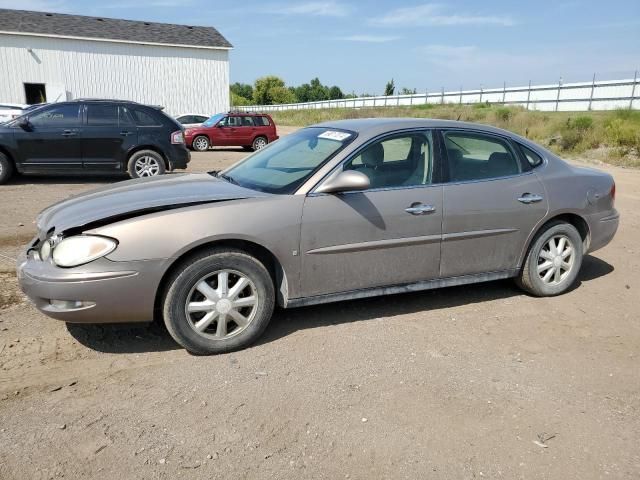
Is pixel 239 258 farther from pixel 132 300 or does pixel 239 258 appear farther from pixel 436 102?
pixel 436 102

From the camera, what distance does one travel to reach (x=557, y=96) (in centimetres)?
4066

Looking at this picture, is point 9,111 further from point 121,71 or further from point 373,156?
point 373,156

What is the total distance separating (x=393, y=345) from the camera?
401cm

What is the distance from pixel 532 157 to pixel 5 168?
9.44 metres

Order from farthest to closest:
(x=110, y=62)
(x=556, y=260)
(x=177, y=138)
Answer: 1. (x=110, y=62)
2. (x=177, y=138)
3. (x=556, y=260)

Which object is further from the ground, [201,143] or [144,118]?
[144,118]

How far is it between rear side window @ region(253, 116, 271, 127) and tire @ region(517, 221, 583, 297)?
17717mm

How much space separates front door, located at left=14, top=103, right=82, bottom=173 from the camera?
1028cm

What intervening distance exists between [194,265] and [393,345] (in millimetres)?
1523

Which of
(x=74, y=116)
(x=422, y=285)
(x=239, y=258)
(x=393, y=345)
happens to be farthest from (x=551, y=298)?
(x=74, y=116)

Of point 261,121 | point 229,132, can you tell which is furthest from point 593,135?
point 229,132

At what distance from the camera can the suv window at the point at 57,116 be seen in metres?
10.3

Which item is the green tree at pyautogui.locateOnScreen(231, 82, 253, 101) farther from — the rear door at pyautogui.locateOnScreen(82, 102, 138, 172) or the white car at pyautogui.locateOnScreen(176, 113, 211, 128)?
the rear door at pyautogui.locateOnScreen(82, 102, 138, 172)

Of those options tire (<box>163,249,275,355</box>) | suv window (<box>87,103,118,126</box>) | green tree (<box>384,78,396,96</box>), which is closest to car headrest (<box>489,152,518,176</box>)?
tire (<box>163,249,275,355</box>)
